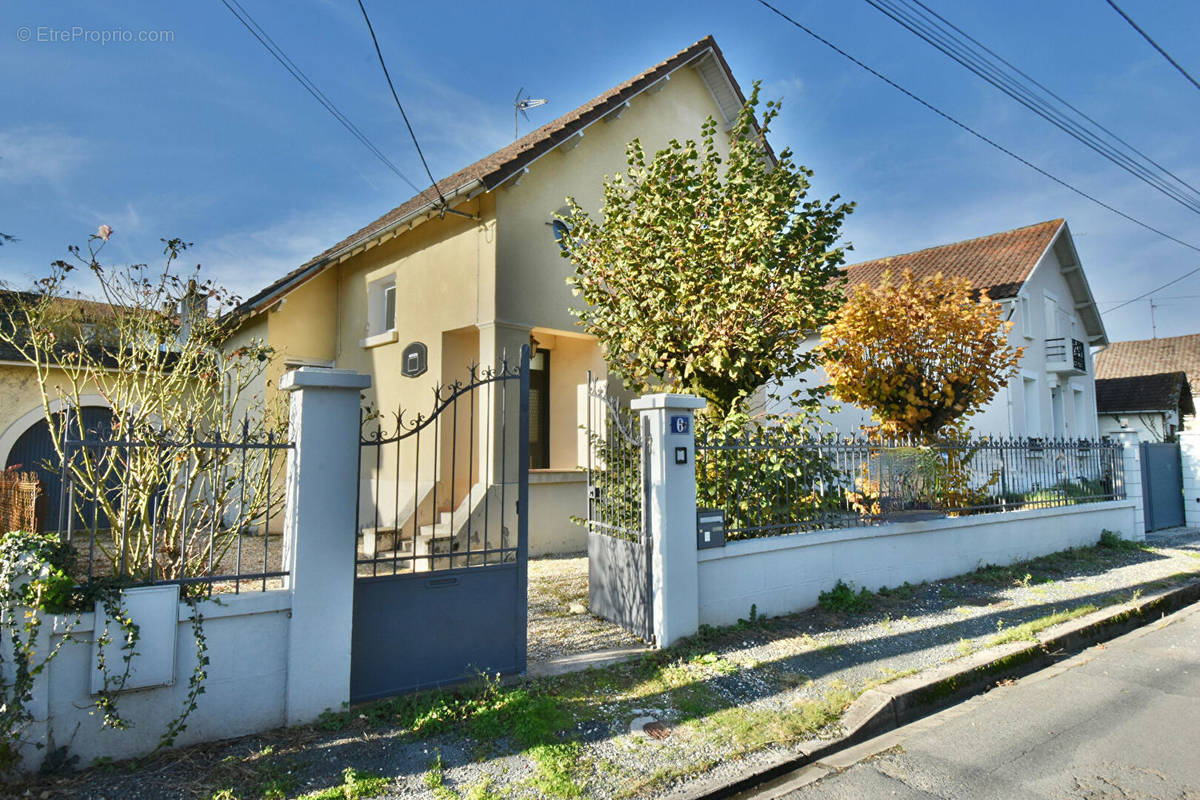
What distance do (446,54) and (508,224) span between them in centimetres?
244

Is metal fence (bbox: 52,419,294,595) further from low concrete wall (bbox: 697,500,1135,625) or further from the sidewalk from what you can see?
low concrete wall (bbox: 697,500,1135,625)

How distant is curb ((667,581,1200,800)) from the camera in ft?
12.0

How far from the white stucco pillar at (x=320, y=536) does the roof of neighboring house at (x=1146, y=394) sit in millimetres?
26758

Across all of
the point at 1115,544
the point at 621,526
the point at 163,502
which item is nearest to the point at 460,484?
the point at 621,526

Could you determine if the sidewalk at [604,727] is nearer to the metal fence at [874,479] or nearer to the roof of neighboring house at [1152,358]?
the metal fence at [874,479]

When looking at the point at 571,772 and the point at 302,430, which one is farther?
the point at 302,430

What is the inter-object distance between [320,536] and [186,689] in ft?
3.37

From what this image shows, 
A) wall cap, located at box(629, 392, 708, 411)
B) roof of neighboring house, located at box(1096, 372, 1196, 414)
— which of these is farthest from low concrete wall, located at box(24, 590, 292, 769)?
roof of neighboring house, located at box(1096, 372, 1196, 414)

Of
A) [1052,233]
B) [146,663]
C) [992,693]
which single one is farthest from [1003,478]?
[1052,233]

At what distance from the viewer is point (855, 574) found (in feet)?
23.2

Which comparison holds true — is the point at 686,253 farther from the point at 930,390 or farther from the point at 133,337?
the point at 133,337

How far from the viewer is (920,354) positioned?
9352 mm

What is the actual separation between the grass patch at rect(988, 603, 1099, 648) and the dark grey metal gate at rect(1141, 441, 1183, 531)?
7.19 m

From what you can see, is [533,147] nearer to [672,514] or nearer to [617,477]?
[617,477]
